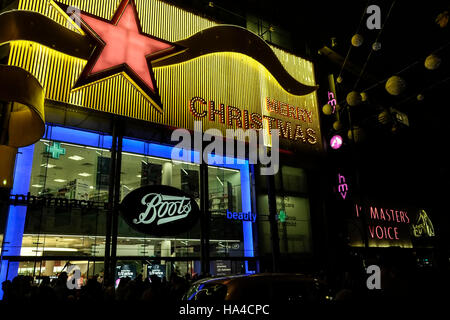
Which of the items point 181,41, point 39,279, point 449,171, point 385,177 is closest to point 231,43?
point 181,41

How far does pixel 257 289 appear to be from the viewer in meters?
5.77

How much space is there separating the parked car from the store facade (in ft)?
22.6

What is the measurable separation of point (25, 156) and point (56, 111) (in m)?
2.24

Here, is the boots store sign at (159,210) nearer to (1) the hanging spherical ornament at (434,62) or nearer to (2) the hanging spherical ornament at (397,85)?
(2) the hanging spherical ornament at (397,85)

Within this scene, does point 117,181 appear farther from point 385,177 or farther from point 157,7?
point 385,177

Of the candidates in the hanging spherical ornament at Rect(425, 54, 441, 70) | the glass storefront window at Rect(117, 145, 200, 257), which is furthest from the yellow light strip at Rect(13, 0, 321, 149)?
the hanging spherical ornament at Rect(425, 54, 441, 70)

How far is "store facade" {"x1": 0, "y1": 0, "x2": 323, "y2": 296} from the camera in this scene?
11852 mm

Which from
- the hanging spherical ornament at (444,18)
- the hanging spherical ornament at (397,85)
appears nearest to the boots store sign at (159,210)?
the hanging spherical ornament at (397,85)

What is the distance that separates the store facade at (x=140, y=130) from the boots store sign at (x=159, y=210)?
75cm

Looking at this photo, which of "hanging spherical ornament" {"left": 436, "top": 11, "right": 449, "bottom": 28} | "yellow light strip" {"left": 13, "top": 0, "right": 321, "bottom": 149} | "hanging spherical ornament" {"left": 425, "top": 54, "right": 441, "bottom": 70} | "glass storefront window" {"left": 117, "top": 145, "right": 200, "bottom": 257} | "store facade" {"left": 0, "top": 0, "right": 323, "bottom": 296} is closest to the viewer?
"hanging spherical ornament" {"left": 436, "top": 11, "right": 449, "bottom": 28}

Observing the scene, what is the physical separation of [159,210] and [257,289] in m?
7.59

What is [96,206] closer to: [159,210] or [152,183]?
[159,210]

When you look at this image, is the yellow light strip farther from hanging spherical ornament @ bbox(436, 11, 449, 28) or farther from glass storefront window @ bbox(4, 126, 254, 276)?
hanging spherical ornament @ bbox(436, 11, 449, 28)

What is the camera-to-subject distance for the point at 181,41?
14.2m
